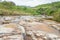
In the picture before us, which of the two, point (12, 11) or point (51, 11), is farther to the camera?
point (12, 11)

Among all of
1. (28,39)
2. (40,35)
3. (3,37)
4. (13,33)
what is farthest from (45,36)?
(3,37)

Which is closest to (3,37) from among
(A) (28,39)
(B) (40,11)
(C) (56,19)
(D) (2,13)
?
(A) (28,39)

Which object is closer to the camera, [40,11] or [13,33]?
[13,33]

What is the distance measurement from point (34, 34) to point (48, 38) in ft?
3.00

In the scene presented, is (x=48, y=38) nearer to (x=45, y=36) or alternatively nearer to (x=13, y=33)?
(x=45, y=36)

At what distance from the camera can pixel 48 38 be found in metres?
7.32

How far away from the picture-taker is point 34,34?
26.2 ft

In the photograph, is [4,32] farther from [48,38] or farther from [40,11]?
[40,11]

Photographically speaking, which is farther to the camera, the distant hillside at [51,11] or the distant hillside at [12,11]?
the distant hillside at [12,11]

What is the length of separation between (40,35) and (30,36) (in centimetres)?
48

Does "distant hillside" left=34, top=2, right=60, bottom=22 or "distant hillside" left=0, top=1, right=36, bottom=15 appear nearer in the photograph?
"distant hillside" left=34, top=2, right=60, bottom=22

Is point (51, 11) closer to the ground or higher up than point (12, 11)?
higher up

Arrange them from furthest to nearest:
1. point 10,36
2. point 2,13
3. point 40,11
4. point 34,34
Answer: point 40,11, point 2,13, point 34,34, point 10,36

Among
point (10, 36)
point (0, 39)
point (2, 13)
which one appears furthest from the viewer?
point (2, 13)
